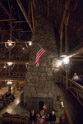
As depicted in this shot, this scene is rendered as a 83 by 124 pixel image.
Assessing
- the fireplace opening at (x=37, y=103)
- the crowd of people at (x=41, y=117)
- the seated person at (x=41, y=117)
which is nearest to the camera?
the crowd of people at (x=41, y=117)

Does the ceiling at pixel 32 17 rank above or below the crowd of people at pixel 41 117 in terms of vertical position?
above

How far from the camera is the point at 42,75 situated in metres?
7.95

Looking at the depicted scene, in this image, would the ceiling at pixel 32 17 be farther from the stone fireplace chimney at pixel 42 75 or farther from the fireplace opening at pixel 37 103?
the fireplace opening at pixel 37 103

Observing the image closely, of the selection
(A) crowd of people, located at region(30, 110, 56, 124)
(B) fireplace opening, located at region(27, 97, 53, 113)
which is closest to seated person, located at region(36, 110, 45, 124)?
(A) crowd of people, located at region(30, 110, 56, 124)

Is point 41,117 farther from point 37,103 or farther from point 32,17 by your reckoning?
point 32,17

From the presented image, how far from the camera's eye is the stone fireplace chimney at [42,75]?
770 centimetres

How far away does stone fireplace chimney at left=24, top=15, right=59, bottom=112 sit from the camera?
25.2 ft

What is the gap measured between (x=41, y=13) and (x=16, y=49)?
29.0 feet

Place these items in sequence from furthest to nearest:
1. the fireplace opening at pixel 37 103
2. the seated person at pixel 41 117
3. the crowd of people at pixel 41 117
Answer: the fireplace opening at pixel 37 103
the seated person at pixel 41 117
the crowd of people at pixel 41 117

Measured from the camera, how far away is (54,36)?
8.26m

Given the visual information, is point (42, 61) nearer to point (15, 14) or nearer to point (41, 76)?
point (41, 76)

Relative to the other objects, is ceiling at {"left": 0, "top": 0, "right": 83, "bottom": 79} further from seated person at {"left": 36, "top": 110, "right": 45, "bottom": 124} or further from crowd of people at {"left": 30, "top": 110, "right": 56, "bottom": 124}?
seated person at {"left": 36, "top": 110, "right": 45, "bottom": 124}

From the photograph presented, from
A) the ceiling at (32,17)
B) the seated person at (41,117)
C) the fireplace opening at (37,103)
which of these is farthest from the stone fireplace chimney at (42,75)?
the seated person at (41,117)

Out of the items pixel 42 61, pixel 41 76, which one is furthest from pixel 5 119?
pixel 42 61
